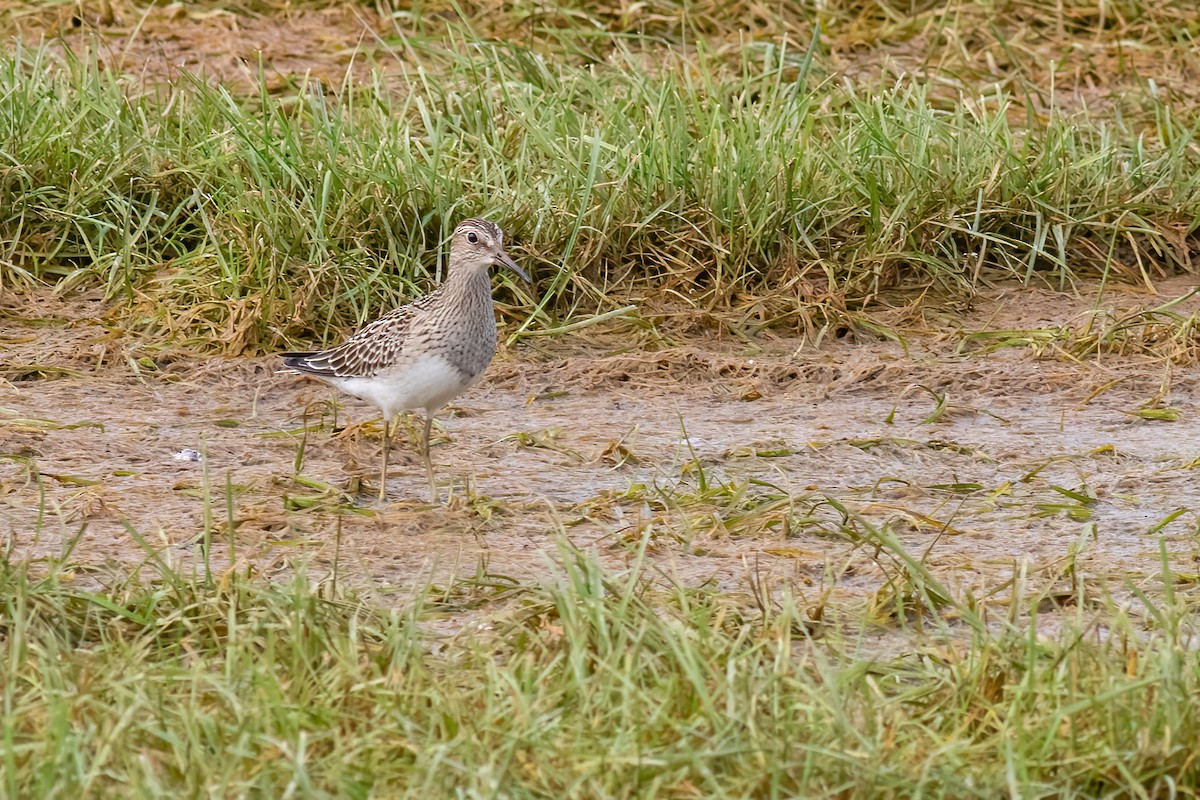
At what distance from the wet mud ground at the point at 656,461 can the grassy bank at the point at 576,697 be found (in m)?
0.26

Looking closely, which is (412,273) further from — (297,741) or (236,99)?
(297,741)

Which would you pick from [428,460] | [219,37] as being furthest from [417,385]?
[219,37]

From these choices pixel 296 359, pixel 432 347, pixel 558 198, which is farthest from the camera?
pixel 558 198

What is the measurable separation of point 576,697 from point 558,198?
3.92 m

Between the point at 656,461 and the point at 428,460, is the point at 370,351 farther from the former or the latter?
the point at 656,461

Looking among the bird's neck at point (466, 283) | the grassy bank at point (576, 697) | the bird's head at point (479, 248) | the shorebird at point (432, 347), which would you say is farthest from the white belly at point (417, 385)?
the grassy bank at point (576, 697)

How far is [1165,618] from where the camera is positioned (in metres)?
4.59

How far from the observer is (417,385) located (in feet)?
19.4

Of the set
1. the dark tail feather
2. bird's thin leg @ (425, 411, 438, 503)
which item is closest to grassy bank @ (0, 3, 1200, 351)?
the dark tail feather

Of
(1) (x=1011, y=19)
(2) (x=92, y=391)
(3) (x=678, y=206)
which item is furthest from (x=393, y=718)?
(1) (x=1011, y=19)

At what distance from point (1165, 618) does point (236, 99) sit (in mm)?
5474

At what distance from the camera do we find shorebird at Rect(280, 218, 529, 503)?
593cm

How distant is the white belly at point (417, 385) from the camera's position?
5.91 m

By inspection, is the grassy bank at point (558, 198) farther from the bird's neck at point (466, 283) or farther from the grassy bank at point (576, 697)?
the grassy bank at point (576, 697)
